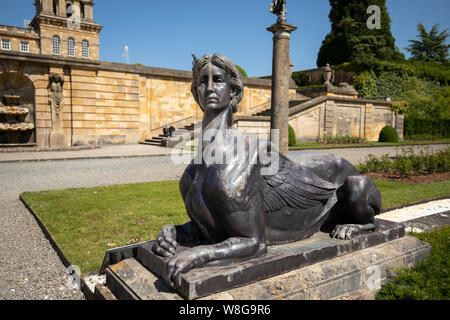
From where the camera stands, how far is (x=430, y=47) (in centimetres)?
4831

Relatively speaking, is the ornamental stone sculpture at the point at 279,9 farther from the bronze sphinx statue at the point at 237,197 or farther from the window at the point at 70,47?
the window at the point at 70,47

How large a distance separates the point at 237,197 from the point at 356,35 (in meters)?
39.8

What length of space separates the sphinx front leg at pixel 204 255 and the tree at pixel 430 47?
55.2 metres

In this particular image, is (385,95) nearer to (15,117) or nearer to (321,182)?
(15,117)

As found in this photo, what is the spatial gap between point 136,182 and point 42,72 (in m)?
13.1

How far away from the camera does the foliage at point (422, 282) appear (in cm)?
308

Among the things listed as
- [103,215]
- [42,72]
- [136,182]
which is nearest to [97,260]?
[103,215]

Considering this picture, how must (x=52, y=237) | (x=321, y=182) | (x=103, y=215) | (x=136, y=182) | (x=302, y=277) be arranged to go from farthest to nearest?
(x=136, y=182) < (x=103, y=215) < (x=52, y=237) < (x=321, y=182) < (x=302, y=277)

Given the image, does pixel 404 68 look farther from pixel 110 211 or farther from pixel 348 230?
pixel 348 230

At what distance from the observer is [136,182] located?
379 inches

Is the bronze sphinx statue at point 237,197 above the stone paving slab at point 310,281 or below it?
above

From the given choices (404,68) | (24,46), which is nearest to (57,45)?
(24,46)

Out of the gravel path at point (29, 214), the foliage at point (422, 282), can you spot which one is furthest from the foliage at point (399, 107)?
the foliage at point (422, 282)

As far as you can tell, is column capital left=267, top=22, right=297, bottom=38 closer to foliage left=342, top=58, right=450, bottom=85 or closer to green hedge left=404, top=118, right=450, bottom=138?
green hedge left=404, top=118, right=450, bottom=138
